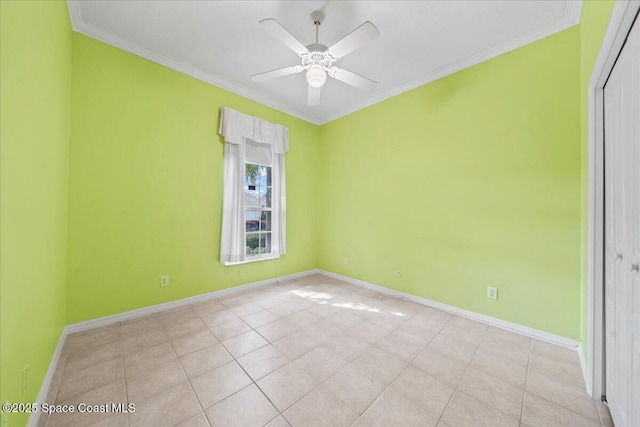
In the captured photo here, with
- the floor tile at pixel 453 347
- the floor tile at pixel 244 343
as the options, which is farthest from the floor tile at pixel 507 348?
the floor tile at pixel 244 343

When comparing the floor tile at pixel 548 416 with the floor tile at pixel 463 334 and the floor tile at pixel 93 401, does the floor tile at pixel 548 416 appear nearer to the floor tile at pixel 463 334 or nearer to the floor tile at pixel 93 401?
the floor tile at pixel 463 334

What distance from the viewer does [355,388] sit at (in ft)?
5.21

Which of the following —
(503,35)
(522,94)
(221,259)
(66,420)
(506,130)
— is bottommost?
(66,420)

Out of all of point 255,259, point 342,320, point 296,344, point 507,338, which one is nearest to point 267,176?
point 255,259

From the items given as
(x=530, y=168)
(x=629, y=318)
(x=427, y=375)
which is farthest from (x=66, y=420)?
(x=530, y=168)

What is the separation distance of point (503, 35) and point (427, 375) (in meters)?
3.13

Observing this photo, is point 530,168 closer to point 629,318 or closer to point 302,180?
point 629,318

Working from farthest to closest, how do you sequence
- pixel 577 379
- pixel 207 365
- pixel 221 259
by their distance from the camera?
pixel 221 259 → pixel 207 365 → pixel 577 379

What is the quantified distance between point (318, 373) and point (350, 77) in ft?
8.34

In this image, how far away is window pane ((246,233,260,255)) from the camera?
3582mm

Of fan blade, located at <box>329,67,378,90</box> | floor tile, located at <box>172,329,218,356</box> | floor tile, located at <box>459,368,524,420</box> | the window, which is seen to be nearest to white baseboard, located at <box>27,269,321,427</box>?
the window

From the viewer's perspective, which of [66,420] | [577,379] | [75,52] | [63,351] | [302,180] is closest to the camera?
[66,420]

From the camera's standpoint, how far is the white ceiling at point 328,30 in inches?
78.8

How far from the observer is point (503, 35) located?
228cm
